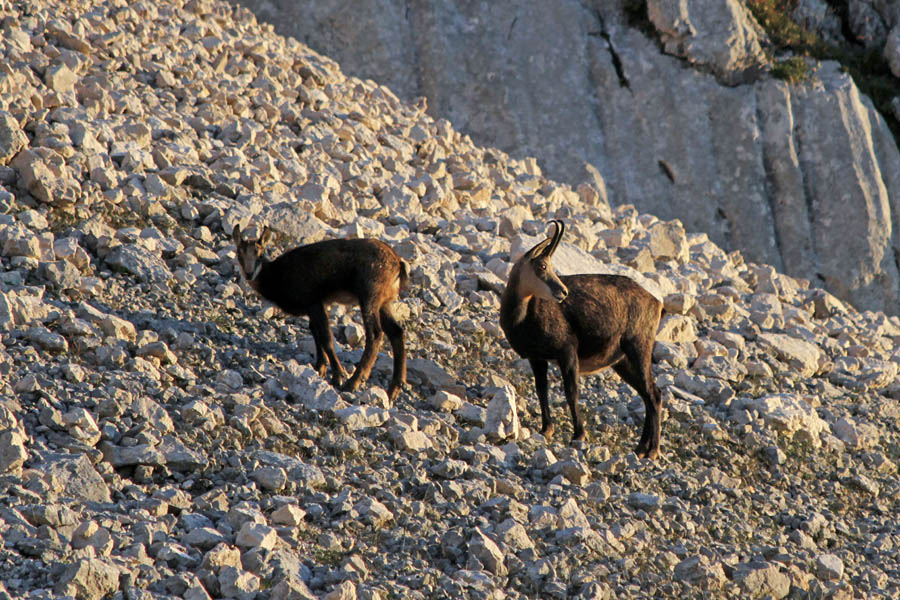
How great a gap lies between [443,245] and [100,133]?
3660mm

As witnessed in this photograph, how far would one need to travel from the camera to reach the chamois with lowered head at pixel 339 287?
9031 millimetres

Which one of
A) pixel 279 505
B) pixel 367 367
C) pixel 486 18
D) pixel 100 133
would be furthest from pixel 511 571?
pixel 486 18

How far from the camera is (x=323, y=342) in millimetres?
9133

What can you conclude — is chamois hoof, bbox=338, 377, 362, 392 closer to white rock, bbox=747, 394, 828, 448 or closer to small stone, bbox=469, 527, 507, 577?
small stone, bbox=469, 527, 507, 577

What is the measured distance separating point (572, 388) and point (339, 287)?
2.08 m

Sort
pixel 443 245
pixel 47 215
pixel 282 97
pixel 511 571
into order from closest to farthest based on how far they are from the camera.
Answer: pixel 511 571
pixel 47 215
pixel 443 245
pixel 282 97

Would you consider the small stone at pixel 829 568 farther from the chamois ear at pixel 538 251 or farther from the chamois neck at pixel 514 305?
the chamois ear at pixel 538 251

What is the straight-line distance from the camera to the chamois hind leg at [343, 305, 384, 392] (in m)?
8.90

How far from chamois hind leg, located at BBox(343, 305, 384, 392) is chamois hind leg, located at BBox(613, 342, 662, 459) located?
2090mm

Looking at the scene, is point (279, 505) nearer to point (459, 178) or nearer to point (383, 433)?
point (383, 433)

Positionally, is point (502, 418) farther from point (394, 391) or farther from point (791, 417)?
point (791, 417)

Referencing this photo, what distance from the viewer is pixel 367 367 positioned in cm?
895

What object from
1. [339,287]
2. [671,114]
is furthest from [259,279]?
[671,114]

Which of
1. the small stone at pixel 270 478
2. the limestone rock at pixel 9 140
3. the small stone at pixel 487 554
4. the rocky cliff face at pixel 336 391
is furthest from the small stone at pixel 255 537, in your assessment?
the limestone rock at pixel 9 140
